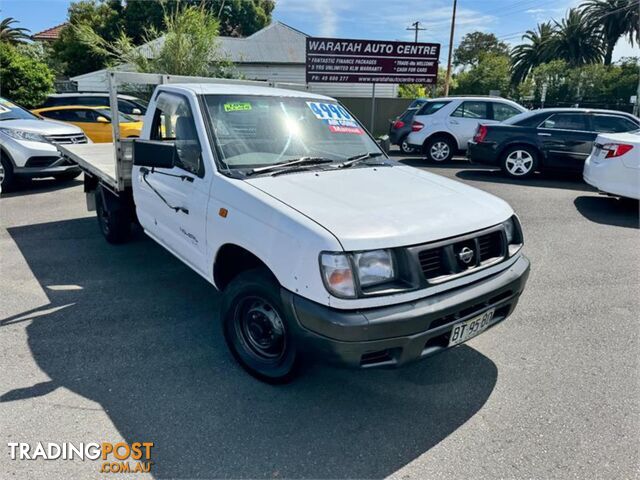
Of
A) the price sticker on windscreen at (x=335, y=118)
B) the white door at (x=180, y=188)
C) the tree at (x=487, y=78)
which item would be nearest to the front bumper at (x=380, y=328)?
the white door at (x=180, y=188)

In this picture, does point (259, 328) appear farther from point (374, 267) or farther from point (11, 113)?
point (11, 113)

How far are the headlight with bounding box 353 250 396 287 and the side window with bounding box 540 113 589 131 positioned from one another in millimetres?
9118

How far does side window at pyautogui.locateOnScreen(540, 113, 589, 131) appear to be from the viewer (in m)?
9.79

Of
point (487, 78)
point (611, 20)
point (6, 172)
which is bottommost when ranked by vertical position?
point (6, 172)

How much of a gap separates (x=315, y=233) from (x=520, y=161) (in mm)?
9137

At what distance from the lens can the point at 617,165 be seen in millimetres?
7102

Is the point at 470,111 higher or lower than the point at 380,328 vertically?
higher

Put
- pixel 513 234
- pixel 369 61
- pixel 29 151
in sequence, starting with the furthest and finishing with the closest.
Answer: pixel 369 61, pixel 29 151, pixel 513 234

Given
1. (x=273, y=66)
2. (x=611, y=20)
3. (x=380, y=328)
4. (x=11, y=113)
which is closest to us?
(x=380, y=328)

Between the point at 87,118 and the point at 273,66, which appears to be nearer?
the point at 87,118

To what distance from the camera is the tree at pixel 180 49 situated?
54.1ft

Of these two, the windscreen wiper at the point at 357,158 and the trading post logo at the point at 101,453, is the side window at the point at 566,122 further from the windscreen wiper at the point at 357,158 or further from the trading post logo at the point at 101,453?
the trading post logo at the point at 101,453

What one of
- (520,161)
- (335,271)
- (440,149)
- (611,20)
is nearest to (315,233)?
(335,271)

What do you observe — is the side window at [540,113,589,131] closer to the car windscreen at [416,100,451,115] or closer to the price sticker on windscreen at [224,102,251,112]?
the car windscreen at [416,100,451,115]
